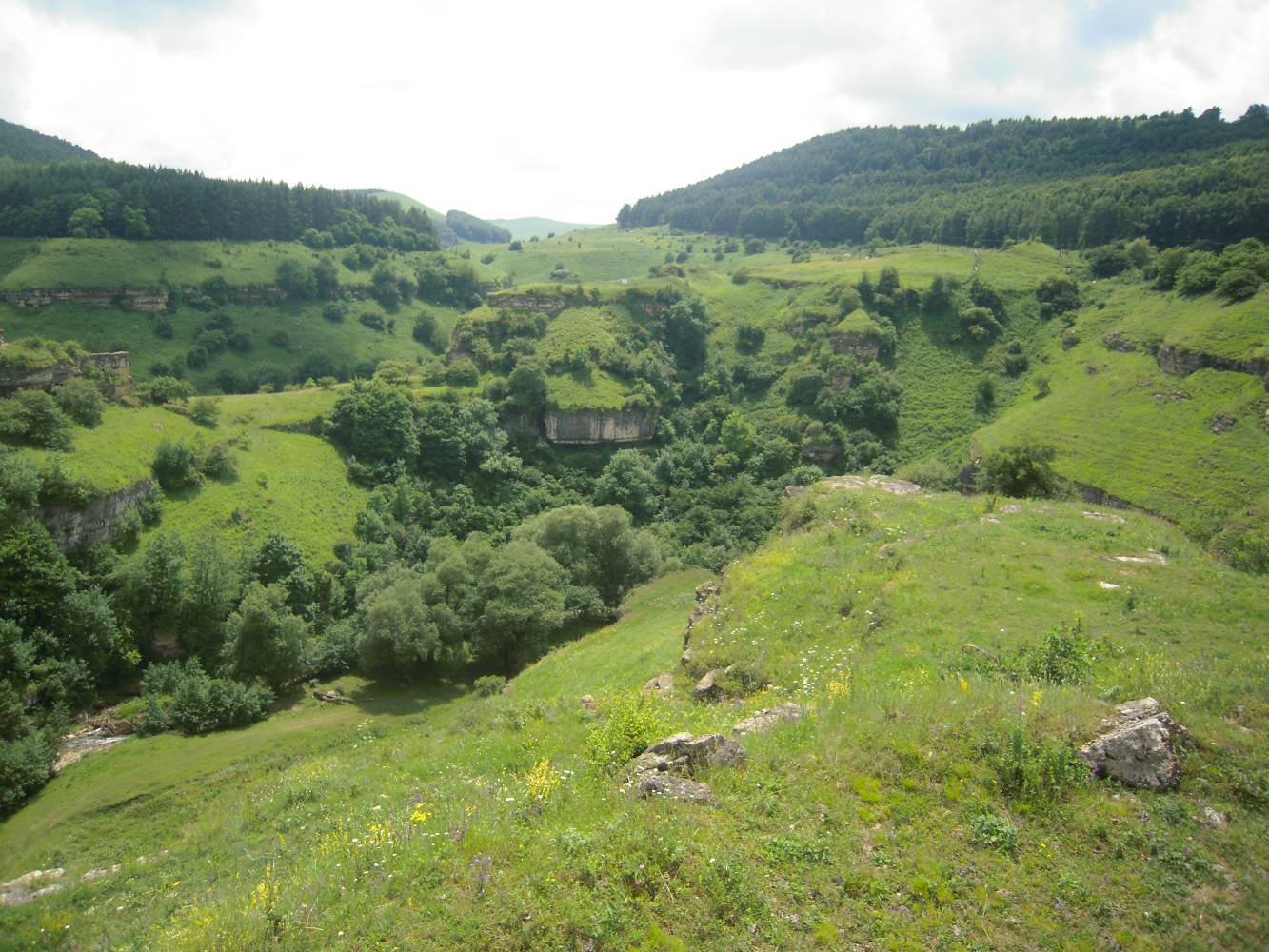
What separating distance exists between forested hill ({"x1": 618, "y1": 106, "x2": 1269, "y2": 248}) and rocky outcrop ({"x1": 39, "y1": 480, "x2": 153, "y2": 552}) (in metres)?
111

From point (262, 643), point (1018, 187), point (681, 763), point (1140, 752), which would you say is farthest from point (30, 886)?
point (1018, 187)

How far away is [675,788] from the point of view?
10.4m

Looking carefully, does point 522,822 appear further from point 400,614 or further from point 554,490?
point 554,490

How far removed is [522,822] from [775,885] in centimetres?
402

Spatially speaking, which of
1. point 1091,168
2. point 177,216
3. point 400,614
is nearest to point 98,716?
point 400,614

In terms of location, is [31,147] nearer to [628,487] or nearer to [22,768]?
[628,487]

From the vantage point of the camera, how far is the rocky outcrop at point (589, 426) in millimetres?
68188

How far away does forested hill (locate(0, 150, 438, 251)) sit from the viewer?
285ft

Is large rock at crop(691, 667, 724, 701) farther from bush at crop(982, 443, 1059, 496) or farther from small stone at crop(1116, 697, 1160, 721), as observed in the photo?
bush at crop(982, 443, 1059, 496)

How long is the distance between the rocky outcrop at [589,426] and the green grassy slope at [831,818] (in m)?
48.5

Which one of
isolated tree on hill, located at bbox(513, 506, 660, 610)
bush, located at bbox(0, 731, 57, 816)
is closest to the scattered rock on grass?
bush, located at bbox(0, 731, 57, 816)

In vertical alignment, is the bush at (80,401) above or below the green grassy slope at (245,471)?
above

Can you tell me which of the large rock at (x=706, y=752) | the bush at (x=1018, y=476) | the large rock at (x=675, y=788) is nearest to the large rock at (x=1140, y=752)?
the large rock at (x=706, y=752)

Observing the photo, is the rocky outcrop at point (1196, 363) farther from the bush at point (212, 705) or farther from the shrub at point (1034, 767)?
the bush at point (212, 705)
